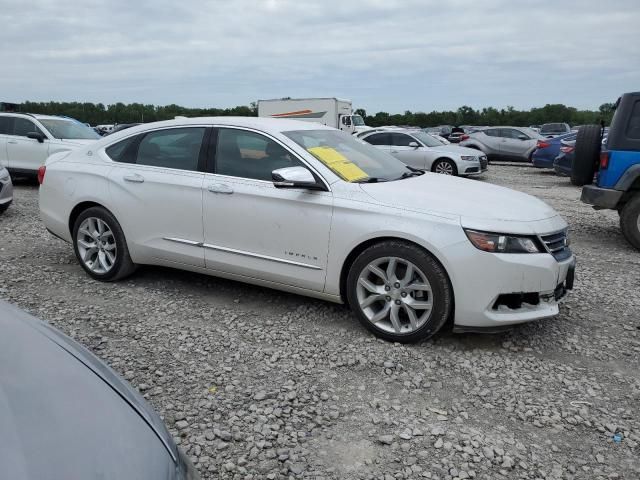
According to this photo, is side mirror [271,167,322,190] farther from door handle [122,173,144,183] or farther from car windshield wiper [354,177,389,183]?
door handle [122,173,144,183]

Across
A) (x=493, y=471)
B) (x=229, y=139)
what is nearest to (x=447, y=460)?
(x=493, y=471)

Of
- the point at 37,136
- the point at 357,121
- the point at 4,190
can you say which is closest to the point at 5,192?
the point at 4,190

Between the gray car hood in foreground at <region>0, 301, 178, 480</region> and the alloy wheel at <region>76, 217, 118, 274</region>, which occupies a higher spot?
the gray car hood in foreground at <region>0, 301, 178, 480</region>

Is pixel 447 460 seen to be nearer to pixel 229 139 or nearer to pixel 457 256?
pixel 457 256

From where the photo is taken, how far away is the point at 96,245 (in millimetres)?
5055

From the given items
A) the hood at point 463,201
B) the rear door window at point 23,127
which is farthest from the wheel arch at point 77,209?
the rear door window at point 23,127

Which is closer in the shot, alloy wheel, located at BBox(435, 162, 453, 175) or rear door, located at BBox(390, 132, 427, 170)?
alloy wheel, located at BBox(435, 162, 453, 175)

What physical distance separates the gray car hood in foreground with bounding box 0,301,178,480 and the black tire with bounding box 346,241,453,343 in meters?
2.26

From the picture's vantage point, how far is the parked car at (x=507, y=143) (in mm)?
20328

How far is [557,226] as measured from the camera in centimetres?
390

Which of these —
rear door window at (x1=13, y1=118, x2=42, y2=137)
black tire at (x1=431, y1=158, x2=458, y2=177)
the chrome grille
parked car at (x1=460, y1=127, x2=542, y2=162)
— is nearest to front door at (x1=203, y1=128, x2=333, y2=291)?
the chrome grille

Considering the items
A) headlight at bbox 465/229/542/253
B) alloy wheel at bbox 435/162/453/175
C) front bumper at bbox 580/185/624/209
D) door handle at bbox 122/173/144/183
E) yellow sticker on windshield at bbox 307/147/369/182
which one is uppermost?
yellow sticker on windshield at bbox 307/147/369/182

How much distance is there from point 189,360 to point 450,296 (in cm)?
180

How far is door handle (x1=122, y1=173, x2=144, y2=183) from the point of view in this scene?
471cm
